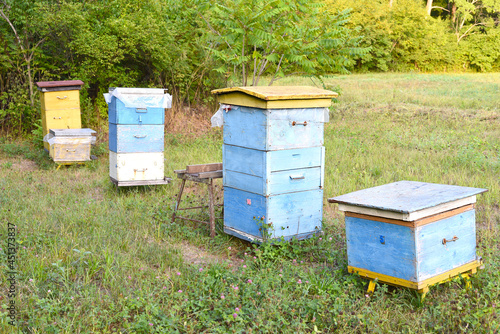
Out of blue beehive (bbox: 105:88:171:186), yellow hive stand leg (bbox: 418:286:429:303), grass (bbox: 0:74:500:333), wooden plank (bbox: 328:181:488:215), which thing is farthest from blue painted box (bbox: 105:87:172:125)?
yellow hive stand leg (bbox: 418:286:429:303)

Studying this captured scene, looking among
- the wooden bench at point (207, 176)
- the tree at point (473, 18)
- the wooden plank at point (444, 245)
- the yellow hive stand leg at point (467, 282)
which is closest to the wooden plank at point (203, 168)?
the wooden bench at point (207, 176)

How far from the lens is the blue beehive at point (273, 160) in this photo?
4383 mm

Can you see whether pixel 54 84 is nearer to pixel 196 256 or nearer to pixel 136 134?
pixel 136 134

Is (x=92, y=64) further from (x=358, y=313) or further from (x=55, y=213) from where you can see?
(x=358, y=313)

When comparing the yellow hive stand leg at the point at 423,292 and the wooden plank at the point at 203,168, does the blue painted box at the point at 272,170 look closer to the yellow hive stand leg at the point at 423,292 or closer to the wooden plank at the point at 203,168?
the wooden plank at the point at 203,168

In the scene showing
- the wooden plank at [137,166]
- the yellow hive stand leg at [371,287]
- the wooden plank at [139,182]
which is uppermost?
the wooden plank at [137,166]

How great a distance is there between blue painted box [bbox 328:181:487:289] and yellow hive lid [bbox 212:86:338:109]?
113 centimetres

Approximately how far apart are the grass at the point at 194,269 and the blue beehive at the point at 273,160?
0.26 meters

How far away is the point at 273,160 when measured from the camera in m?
4.40

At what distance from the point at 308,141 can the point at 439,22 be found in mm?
36897

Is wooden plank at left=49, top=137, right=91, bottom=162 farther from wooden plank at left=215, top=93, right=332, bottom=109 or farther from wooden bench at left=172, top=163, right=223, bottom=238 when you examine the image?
wooden plank at left=215, top=93, right=332, bottom=109

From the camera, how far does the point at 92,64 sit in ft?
34.7

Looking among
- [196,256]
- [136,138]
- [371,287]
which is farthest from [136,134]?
[371,287]

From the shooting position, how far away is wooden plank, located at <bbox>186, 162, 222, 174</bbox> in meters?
5.37
